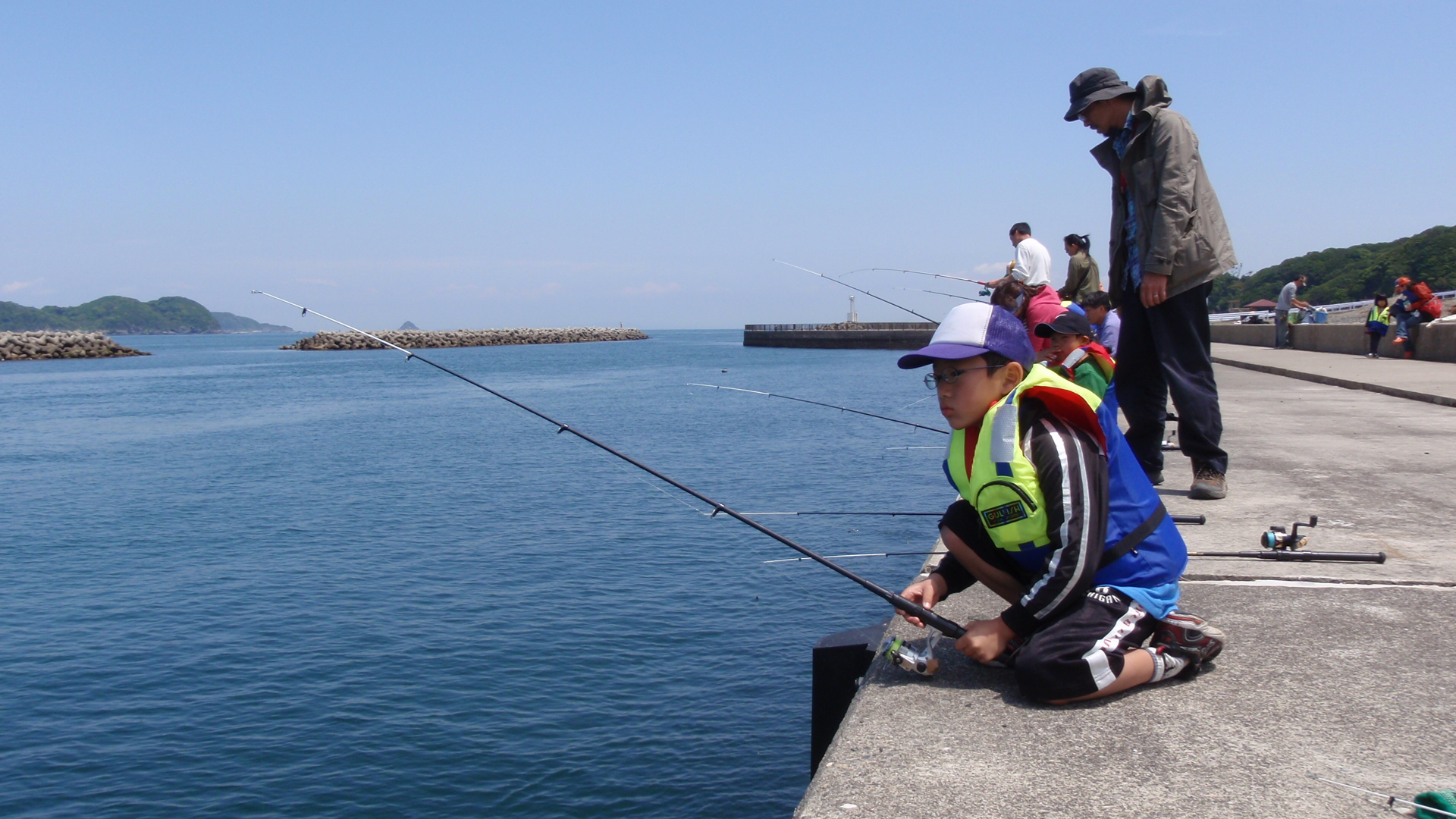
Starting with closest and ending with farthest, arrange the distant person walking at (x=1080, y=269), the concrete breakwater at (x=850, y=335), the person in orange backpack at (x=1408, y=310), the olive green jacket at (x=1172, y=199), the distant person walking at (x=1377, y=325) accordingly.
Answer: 1. the olive green jacket at (x=1172, y=199)
2. the distant person walking at (x=1080, y=269)
3. the person in orange backpack at (x=1408, y=310)
4. the distant person walking at (x=1377, y=325)
5. the concrete breakwater at (x=850, y=335)

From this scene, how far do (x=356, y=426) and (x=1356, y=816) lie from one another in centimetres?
2345

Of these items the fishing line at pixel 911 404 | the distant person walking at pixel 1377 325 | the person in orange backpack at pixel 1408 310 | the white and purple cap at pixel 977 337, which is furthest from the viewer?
the fishing line at pixel 911 404

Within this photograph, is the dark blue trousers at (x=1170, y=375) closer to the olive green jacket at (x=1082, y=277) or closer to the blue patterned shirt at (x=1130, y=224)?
the blue patterned shirt at (x=1130, y=224)

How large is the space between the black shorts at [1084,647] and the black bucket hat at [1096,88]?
2.67m

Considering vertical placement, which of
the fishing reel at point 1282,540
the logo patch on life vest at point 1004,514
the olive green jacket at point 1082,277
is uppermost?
the olive green jacket at point 1082,277

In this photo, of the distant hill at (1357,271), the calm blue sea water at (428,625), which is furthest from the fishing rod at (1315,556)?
the distant hill at (1357,271)

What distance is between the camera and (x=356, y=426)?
917 inches

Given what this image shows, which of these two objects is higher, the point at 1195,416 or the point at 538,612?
the point at 1195,416

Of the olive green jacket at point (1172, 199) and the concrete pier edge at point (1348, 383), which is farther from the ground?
the olive green jacket at point (1172, 199)

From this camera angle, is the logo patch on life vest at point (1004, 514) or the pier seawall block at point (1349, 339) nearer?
the logo patch on life vest at point (1004, 514)

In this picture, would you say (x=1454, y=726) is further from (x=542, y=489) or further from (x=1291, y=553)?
(x=542, y=489)

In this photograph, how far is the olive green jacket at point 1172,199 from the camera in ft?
14.2

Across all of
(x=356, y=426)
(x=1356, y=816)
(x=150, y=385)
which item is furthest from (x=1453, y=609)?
(x=150, y=385)

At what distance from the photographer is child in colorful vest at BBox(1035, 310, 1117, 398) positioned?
4.89m
